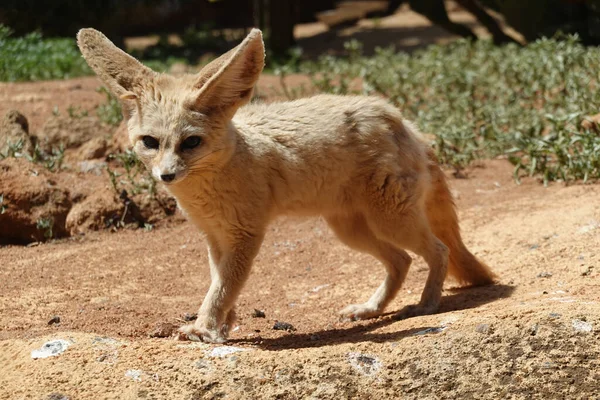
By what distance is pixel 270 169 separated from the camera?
16.9 feet

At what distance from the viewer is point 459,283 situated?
19.6ft

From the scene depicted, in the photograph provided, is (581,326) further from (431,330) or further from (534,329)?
(431,330)

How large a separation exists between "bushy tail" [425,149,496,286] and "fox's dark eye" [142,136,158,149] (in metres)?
2.03

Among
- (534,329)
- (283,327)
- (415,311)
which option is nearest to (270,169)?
(283,327)

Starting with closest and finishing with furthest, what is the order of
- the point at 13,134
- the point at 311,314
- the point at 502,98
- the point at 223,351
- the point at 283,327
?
1. the point at 223,351
2. the point at 283,327
3. the point at 311,314
4. the point at 13,134
5. the point at 502,98

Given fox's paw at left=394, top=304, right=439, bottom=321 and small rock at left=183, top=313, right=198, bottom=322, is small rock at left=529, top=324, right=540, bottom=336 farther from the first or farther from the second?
small rock at left=183, top=313, right=198, bottom=322

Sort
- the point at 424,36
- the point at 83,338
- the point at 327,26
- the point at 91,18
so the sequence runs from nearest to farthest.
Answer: the point at 83,338 < the point at 91,18 < the point at 424,36 < the point at 327,26

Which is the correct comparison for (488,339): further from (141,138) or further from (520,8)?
(520,8)

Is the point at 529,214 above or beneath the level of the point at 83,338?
beneath

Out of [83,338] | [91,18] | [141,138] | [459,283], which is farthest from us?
[91,18]

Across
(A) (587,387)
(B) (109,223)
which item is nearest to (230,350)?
(A) (587,387)

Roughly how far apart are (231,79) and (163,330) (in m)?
1.52

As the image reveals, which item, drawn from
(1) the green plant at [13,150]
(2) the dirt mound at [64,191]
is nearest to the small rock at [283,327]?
(2) the dirt mound at [64,191]

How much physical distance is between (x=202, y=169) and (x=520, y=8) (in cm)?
1037
